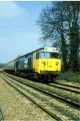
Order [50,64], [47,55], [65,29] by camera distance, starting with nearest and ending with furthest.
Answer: [50,64]
[47,55]
[65,29]

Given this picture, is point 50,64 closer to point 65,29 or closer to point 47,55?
point 47,55

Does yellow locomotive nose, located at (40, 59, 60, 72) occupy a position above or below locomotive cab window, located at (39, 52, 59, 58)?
below

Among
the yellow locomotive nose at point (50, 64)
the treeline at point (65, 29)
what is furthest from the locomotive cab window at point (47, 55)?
the treeline at point (65, 29)

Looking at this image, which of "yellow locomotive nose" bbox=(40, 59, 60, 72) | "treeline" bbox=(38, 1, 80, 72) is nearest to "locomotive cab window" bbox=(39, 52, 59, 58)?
"yellow locomotive nose" bbox=(40, 59, 60, 72)

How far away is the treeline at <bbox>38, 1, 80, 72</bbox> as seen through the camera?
44031 millimetres

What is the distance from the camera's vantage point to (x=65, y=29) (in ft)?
156

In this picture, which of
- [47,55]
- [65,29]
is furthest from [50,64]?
[65,29]

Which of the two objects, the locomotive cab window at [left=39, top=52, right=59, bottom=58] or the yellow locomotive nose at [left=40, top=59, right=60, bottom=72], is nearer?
the yellow locomotive nose at [left=40, top=59, right=60, bottom=72]

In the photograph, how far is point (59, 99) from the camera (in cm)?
1602

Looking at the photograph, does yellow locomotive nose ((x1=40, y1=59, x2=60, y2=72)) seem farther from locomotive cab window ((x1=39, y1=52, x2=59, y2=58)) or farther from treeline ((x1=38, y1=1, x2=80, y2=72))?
treeline ((x1=38, y1=1, x2=80, y2=72))

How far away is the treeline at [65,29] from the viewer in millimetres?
44031

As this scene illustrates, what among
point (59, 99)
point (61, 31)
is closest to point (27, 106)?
point (59, 99)

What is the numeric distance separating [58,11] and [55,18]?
118 cm

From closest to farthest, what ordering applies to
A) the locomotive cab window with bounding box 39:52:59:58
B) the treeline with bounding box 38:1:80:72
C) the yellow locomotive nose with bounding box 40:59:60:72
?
the yellow locomotive nose with bounding box 40:59:60:72 → the locomotive cab window with bounding box 39:52:59:58 → the treeline with bounding box 38:1:80:72
